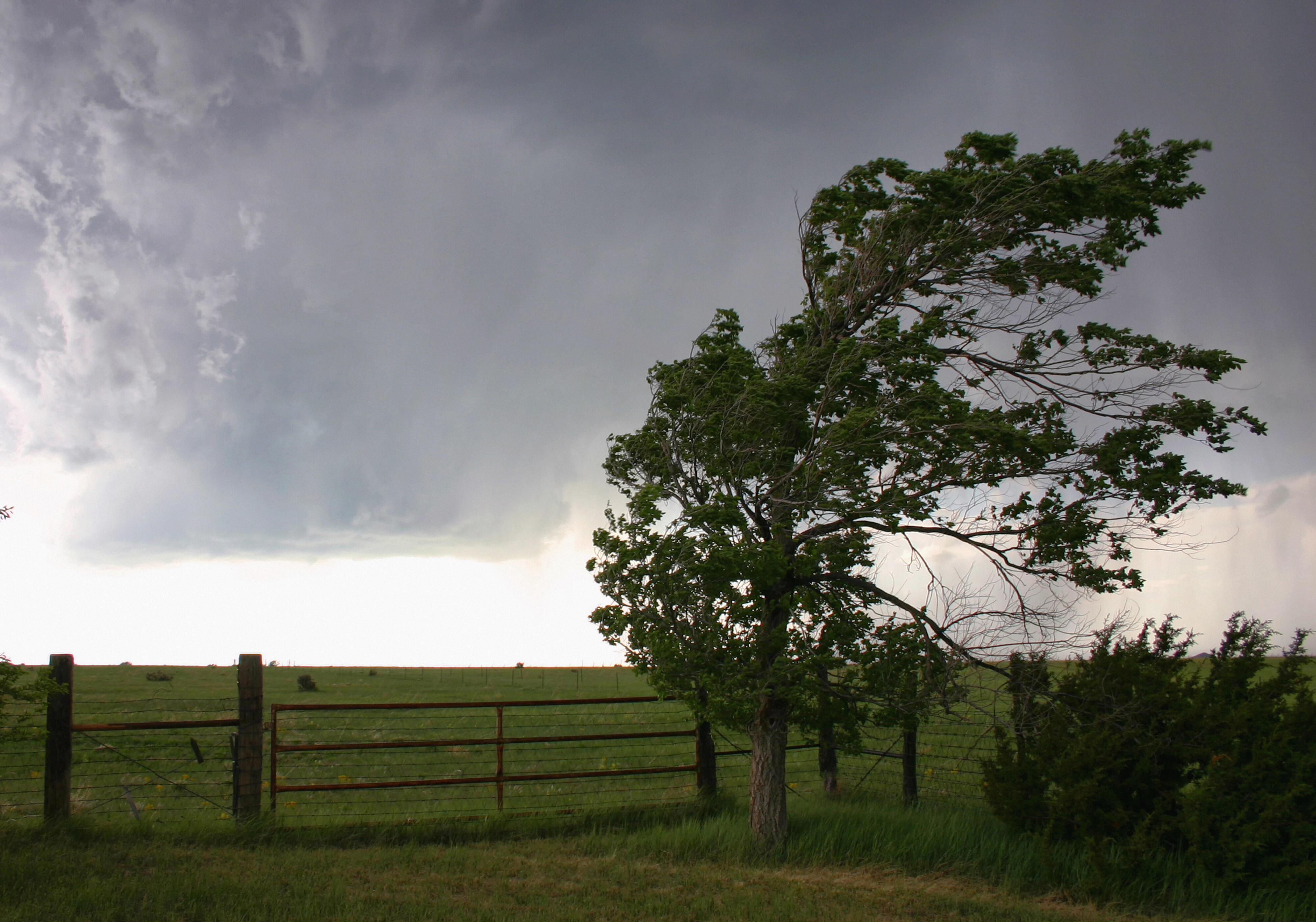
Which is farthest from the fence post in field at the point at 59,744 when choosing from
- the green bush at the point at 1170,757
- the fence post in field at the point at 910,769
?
the green bush at the point at 1170,757

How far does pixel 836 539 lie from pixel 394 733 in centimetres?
1824

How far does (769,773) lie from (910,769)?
3.51 metres

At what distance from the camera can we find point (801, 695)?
34.2ft

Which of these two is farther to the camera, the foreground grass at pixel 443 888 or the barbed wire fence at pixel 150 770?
the barbed wire fence at pixel 150 770

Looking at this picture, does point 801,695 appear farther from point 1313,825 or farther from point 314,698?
point 314,698

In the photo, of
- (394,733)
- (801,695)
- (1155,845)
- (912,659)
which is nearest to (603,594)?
(801,695)

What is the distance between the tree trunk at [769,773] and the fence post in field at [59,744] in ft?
29.4

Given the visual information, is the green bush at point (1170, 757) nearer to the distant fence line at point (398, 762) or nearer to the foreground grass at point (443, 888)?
the distant fence line at point (398, 762)

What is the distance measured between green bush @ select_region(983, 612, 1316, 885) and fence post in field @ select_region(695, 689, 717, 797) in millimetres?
4172

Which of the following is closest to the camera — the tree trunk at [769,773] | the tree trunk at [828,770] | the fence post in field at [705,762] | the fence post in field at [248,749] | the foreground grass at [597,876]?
the foreground grass at [597,876]

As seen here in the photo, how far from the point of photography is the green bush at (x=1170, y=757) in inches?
366

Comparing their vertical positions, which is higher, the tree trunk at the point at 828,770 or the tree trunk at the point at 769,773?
the tree trunk at the point at 769,773

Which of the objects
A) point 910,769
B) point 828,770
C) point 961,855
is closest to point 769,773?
point 961,855

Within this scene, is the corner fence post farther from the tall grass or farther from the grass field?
the tall grass
